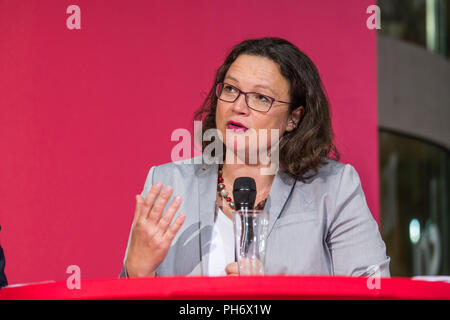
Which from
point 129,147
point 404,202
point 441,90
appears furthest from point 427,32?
point 129,147

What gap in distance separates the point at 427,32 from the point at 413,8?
12.1 inches

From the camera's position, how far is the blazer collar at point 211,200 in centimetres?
207

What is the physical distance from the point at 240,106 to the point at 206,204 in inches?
15.1

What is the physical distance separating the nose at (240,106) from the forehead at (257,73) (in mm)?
58

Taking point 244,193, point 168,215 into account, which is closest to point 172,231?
point 168,215

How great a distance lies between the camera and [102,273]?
249 cm

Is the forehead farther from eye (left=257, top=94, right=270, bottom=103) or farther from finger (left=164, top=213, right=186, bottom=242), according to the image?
finger (left=164, top=213, right=186, bottom=242)

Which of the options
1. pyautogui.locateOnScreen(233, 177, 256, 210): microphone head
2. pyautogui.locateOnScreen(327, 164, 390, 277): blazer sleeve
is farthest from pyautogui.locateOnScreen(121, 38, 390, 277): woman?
pyautogui.locateOnScreen(233, 177, 256, 210): microphone head

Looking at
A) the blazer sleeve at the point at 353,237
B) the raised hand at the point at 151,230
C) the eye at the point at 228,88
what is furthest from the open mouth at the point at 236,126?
the raised hand at the point at 151,230

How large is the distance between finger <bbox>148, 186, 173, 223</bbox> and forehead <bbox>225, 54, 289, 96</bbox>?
737mm

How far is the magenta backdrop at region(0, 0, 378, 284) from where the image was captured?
2.44m

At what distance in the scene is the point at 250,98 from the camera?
2.15m

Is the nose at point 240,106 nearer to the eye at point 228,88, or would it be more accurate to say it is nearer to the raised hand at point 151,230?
the eye at point 228,88

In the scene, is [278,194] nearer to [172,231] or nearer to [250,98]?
[250,98]
